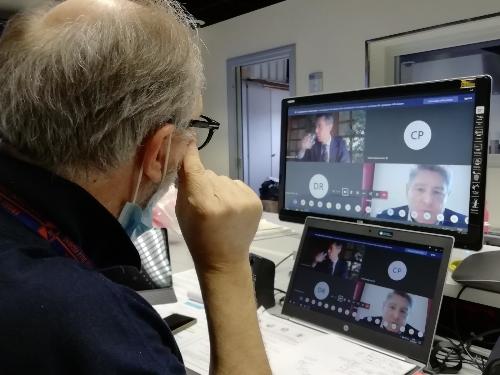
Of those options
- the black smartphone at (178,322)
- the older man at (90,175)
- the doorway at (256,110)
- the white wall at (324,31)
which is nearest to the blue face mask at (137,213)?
the older man at (90,175)

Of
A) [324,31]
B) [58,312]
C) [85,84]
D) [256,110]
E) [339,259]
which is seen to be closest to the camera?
[58,312]

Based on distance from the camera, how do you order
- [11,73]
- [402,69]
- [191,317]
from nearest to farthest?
[11,73] < [191,317] < [402,69]

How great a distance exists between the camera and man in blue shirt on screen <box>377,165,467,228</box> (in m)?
0.97

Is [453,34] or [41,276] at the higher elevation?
[453,34]

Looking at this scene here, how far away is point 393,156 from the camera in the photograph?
1054 millimetres

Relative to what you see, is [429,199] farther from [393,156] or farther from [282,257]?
[282,257]

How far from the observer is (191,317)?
1.05m

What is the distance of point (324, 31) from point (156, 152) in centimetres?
356

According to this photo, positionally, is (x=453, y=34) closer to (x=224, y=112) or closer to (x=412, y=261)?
(x=224, y=112)

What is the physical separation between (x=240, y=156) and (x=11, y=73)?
4387 millimetres

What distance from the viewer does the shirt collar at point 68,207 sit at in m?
0.54

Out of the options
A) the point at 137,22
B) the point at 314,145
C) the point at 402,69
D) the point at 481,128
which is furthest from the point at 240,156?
the point at 137,22

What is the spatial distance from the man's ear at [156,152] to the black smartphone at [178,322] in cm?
42

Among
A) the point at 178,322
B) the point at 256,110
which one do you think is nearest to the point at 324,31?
the point at 256,110
